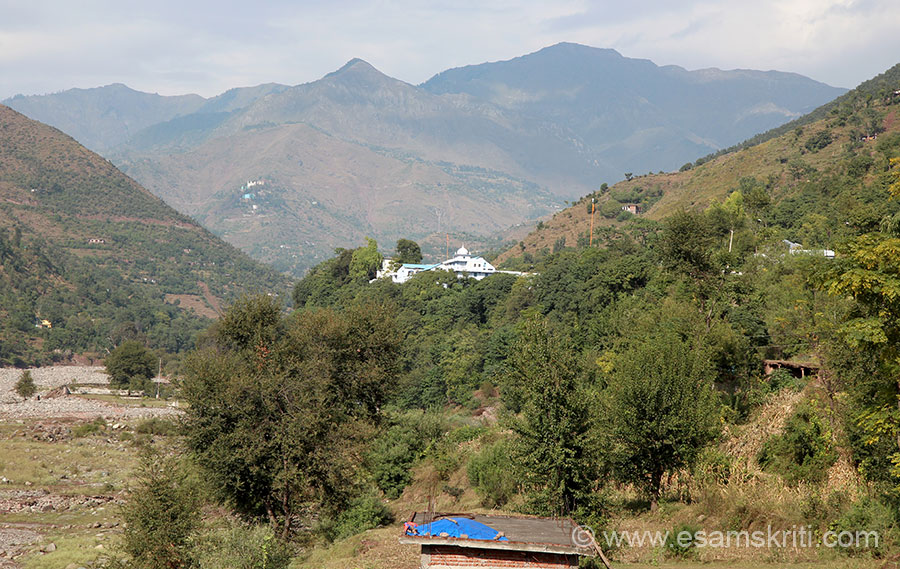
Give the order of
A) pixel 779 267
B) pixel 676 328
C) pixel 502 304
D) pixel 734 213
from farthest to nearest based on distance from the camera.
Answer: pixel 502 304, pixel 734 213, pixel 779 267, pixel 676 328

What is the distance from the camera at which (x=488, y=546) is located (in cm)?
1267

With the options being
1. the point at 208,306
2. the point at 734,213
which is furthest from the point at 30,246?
the point at 734,213

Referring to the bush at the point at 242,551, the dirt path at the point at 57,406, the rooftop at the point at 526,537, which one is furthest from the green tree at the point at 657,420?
the dirt path at the point at 57,406

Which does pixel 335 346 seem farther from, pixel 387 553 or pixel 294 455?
pixel 387 553

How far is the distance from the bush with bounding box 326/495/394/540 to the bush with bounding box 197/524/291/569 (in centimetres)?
252

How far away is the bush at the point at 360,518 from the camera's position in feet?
78.2

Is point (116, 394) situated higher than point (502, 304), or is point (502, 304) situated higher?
point (502, 304)

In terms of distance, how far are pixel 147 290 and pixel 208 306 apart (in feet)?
48.4

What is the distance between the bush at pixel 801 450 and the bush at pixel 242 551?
1405 cm

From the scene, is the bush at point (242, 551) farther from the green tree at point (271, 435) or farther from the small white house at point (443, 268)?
the small white house at point (443, 268)

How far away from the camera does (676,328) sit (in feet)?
98.9

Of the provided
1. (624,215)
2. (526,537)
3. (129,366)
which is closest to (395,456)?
(526,537)

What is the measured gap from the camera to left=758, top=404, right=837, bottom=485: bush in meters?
20.7

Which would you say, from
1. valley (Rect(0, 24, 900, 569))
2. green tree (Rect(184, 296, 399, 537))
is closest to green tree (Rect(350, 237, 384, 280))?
valley (Rect(0, 24, 900, 569))
